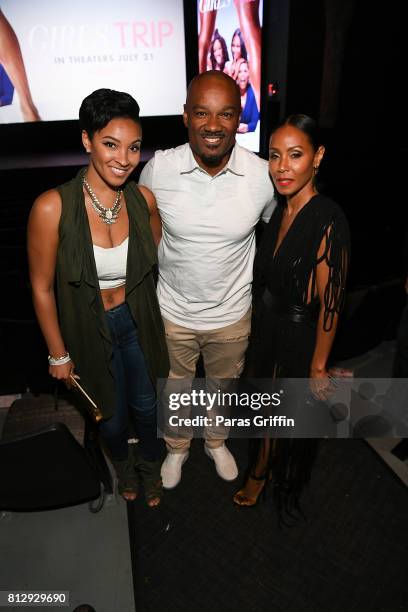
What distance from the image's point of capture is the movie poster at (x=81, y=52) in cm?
468

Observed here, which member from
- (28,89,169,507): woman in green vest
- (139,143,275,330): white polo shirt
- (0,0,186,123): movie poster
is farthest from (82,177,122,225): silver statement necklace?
(0,0,186,123): movie poster

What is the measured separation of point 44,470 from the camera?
148 cm

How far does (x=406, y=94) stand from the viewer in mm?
4992

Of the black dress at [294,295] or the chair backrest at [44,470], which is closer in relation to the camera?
the chair backrest at [44,470]

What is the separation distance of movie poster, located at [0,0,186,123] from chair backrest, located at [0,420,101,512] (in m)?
4.75

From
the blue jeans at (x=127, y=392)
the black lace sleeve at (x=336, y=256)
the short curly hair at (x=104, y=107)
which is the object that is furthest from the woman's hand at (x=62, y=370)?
the black lace sleeve at (x=336, y=256)

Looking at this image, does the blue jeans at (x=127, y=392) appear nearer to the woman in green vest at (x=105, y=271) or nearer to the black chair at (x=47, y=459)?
the woman in green vest at (x=105, y=271)

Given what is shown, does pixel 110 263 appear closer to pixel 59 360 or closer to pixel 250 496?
pixel 59 360

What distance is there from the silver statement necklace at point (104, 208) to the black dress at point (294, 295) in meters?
0.59

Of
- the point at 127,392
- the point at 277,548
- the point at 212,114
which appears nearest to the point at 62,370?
the point at 127,392

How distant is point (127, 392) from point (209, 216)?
2.86 ft

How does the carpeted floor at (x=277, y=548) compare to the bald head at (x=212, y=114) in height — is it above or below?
below

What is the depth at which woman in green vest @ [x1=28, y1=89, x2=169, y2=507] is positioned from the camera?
1.43 metres

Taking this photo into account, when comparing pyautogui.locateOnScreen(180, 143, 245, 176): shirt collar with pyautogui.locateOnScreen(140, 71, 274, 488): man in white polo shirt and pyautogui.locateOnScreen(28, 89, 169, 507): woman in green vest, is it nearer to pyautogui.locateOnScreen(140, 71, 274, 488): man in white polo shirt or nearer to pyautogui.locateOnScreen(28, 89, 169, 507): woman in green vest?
pyautogui.locateOnScreen(140, 71, 274, 488): man in white polo shirt
